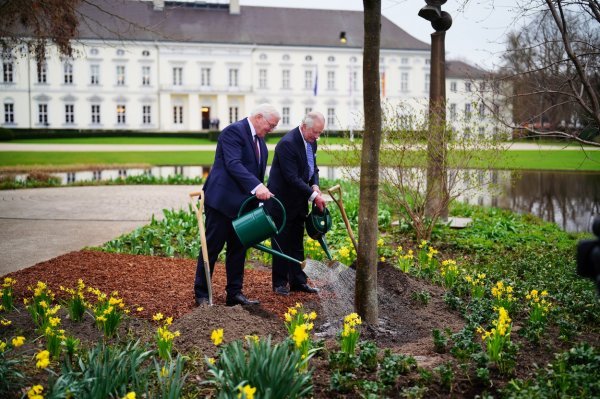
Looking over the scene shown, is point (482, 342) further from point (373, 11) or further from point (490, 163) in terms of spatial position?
point (490, 163)

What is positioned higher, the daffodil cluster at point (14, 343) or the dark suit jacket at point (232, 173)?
the dark suit jacket at point (232, 173)

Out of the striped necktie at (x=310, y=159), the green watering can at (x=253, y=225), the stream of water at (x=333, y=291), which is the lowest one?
the stream of water at (x=333, y=291)

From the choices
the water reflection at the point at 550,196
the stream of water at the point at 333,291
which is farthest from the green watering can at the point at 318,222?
the water reflection at the point at 550,196

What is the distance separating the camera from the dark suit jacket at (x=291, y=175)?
540 centimetres

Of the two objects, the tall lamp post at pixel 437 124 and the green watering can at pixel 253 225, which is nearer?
the green watering can at pixel 253 225

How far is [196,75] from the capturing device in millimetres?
58469

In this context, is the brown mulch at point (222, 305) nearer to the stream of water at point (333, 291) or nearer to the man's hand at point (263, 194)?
the stream of water at point (333, 291)

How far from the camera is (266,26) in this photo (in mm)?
60219

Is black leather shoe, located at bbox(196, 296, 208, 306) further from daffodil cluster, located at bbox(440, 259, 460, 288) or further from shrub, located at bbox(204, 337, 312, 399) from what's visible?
daffodil cluster, located at bbox(440, 259, 460, 288)

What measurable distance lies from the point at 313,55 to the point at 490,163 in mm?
53361

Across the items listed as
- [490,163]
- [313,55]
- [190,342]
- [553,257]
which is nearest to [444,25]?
[490,163]

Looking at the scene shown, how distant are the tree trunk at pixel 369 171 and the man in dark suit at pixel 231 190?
908 millimetres

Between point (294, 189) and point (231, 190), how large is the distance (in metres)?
0.72

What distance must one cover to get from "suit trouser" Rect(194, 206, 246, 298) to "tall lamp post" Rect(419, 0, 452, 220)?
12.5ft
